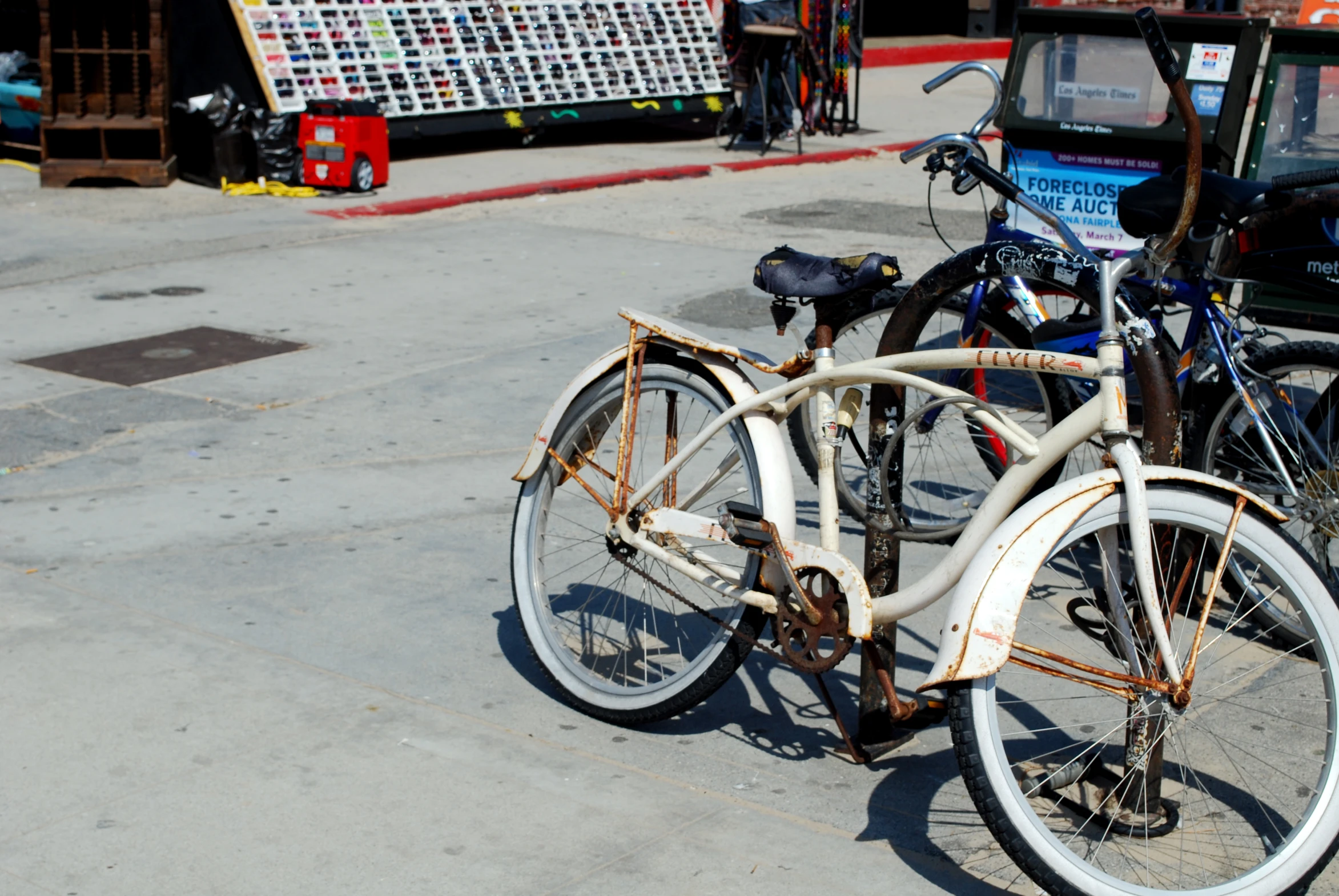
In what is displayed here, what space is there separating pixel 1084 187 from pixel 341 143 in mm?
7549

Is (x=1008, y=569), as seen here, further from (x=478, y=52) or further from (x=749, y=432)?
(x=478, y=52)

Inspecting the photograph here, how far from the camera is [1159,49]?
3.14 metres

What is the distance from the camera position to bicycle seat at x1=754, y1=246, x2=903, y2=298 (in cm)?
367

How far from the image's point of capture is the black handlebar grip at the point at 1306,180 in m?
4.05

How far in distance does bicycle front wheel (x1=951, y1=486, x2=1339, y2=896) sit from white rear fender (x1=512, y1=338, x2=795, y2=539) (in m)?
0.69

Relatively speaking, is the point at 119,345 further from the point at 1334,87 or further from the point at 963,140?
the point at 1334,87

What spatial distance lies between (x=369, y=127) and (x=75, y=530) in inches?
333

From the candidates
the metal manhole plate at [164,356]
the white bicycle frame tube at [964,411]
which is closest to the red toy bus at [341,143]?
the metal manhole plate at [164,356]

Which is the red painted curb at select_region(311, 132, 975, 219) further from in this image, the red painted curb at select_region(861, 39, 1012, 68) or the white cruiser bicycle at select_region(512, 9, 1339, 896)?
the red painted curb at select_region(861, 39, 1012, 68)

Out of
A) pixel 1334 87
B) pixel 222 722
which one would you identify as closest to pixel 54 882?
pixel 222 722

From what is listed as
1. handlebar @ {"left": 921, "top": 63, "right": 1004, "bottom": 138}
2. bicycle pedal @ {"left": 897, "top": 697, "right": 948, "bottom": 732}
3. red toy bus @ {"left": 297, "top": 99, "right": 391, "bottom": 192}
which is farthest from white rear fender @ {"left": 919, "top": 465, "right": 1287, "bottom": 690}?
red toy bus @ {"left": 297, "top": 99, "right": 391, "bottom": 192}

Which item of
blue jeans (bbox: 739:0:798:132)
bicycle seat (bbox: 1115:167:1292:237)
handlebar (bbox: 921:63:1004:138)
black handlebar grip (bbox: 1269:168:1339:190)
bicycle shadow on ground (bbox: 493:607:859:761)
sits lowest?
bicycle shadow on ground (bbox: 493:607:859:761)

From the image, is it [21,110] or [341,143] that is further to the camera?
[21,110]

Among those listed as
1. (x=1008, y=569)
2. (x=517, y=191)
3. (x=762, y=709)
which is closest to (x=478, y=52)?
(x=517, y=191)
